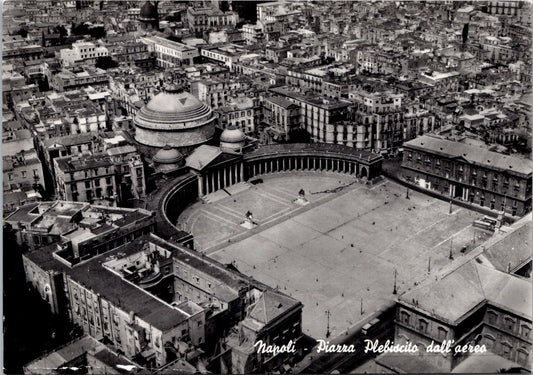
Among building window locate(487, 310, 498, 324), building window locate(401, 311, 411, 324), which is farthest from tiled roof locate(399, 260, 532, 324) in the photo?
building window locate(401, 311, 411, 324)

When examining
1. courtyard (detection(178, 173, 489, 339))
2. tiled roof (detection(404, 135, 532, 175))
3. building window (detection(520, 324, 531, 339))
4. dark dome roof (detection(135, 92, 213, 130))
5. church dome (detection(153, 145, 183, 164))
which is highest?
dark dome roof (detection(135, 92, 213, 130))

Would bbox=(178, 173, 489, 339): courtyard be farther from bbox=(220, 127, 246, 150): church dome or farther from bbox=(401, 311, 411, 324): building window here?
bbox=(401, 311, 411, 324): building window

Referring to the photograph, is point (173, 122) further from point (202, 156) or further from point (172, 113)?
point (202, 156)

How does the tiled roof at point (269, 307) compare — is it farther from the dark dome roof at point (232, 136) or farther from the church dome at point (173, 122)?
the church dome at point (173, 122)

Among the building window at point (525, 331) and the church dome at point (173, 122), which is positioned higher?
the church dome at point (173, 122)

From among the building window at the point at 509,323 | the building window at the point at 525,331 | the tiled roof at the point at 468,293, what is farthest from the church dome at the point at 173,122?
the building window at the point at 525,331

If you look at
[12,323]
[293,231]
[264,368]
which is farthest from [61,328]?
[293,231]
